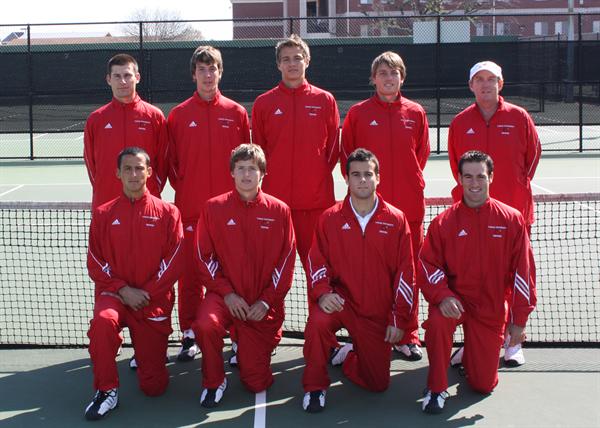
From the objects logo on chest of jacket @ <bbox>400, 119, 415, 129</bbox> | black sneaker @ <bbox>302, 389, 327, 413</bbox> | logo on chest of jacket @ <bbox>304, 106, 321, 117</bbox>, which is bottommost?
black sneaker @ <bbox>302, 389, 327, 413</bbox>

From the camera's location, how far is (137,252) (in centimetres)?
520

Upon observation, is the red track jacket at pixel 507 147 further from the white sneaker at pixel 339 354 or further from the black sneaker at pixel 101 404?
the black sneaker at pixel 101 404

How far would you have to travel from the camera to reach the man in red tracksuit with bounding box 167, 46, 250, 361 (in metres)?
5.87

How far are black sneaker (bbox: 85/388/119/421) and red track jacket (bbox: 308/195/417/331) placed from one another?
1303 millimetres

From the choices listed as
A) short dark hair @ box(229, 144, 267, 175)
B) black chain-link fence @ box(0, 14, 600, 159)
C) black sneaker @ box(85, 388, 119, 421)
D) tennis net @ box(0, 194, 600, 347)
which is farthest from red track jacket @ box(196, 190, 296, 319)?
black chain-link fence @ box(0, 14, 600, 159)

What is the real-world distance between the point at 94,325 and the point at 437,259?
81.6 inches

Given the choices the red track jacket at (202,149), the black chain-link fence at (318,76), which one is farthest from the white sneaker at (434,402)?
the black chain-link fence at (318,76)

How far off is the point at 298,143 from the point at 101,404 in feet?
7.29

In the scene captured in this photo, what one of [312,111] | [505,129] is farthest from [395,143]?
[505,129]

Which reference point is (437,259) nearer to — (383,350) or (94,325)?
(383,350)

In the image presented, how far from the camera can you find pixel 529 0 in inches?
2323

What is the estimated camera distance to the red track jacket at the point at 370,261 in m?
5.12

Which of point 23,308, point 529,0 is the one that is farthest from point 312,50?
point 529,0

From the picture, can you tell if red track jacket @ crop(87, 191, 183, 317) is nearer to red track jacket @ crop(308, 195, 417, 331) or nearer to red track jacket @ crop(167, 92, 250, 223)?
red track jacket @ crop(167, 92, 250, 223)
